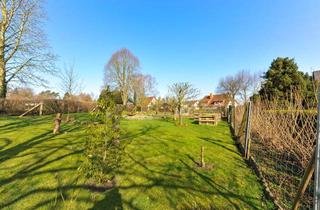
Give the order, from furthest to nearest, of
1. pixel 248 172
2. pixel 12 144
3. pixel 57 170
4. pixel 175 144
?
pixel 175 144 → pixel 12 144 → pixel 248 172 → pixel 57 170

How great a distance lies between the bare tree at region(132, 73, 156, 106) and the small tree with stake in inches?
1080

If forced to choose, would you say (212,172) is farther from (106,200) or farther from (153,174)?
(106,200)

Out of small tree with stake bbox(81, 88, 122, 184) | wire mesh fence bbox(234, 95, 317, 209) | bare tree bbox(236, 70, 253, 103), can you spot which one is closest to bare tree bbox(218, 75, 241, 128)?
bare tree bbox(236, 70, 253, 103)

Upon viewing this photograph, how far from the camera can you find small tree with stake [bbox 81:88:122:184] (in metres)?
3.49

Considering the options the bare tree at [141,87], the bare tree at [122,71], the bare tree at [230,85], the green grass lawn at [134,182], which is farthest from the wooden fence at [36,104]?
the bare tree at [230,85]

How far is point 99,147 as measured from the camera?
3.60 metres

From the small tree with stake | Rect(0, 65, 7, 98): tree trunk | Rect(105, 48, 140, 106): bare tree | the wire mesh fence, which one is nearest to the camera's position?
the wire mesh fence

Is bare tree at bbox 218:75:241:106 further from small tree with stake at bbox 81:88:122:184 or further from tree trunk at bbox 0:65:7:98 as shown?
small tree with stake at bbox 81:88:122:184

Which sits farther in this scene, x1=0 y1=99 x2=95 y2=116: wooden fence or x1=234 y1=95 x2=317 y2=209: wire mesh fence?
x1=0 y1=99 x2=95 y2=116: wooden fence

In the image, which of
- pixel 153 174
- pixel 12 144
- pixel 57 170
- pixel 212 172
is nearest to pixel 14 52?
pixel 12 144

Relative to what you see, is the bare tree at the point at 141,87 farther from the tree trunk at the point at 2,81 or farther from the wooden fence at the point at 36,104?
the tree trunk at the point at 2,81

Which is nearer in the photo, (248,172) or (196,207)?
(196,207)

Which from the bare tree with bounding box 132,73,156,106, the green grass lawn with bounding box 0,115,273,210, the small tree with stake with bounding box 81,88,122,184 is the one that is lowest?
the green grass lawn with bounding box 0,115,273,210

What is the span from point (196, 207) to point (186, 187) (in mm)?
623
